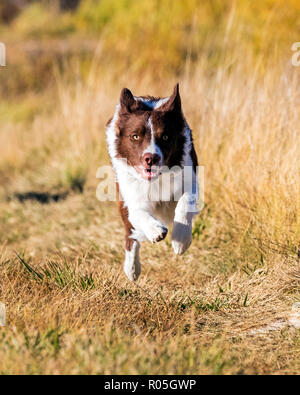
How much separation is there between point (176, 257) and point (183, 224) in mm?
998

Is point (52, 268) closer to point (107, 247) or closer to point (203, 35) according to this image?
point (107, 247)

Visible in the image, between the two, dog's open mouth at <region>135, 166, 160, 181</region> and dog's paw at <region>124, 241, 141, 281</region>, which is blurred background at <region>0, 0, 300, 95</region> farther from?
dog's paw at <region>124, 241, 141, 281</region>

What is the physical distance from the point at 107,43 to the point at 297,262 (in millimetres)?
9274

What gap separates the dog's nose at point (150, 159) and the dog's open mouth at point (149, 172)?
0.06 m

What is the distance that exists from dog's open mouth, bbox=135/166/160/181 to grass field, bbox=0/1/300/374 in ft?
2.55

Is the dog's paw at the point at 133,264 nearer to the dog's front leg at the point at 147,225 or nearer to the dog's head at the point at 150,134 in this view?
the dog's front leg at the point at 147,225

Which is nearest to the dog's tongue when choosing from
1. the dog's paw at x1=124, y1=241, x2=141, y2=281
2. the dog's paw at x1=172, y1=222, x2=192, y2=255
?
the dog's paw at x1=172, y1=222, x2=192, y2=255

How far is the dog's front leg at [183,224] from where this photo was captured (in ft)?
15.0

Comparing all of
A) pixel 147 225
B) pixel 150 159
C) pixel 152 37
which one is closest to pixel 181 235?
pixel 147 225

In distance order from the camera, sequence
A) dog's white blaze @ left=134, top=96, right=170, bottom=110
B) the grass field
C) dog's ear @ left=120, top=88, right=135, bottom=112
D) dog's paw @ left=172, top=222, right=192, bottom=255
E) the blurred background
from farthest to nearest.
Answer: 1. the blurred background
2. dog's white blaze @ left=134, top=96, right=170, bottom=110
3. dog's ear @ left=120, top=88, right=135, bottom=112
4. dog's paw @ left=172, top=222, right=192, bottom=255
5. the grass field

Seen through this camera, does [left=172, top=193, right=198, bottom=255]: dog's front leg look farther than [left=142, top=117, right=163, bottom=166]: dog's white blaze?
Yes

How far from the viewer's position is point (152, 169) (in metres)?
4.46

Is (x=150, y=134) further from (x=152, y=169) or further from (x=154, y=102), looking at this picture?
(x=154, y=102)

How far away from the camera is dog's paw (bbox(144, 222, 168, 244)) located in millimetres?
4320
